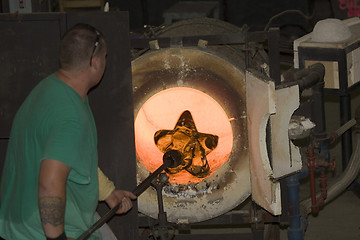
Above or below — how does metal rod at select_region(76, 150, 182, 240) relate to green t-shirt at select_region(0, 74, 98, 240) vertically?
below

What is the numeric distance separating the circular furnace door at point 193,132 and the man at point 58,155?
1.20 metres

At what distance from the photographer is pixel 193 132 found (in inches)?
192

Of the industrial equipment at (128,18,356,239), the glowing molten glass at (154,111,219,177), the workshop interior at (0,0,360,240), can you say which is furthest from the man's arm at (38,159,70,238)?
the glowing molten glass at (154,111,219,177)

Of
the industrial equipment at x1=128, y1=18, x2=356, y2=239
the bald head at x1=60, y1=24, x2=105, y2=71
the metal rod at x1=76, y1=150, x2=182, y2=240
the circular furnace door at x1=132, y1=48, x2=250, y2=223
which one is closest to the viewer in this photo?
the bald head at x1=60, y1=24, x2=105, y2=71

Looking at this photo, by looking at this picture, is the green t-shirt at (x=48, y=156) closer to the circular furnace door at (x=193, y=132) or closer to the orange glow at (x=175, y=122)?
the circular furnace door at (x=193, y=132)

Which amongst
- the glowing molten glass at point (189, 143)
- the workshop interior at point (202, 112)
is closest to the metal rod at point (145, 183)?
the workshop interior at point (202, 112)

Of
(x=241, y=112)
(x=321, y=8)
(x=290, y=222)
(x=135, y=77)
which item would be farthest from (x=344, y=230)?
(x=321, y=8)

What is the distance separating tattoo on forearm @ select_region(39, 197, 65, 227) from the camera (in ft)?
10.8

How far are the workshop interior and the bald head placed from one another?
99cm

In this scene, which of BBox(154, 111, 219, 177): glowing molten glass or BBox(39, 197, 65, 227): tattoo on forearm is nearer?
BBox(39, 197, 65, 227): tattoo on forearm

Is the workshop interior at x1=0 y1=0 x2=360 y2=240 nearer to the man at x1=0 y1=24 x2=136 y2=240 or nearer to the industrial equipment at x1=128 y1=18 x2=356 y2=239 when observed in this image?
the industrial equipment at x1=128 y1=18 x2=356 y2=239

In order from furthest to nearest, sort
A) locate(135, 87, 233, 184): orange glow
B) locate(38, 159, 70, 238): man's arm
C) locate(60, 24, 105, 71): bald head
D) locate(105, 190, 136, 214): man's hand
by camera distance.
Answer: locate(135, 87, 233, 184): orange glow
locate(105, 190, 136, 214): man's hand
locate(60, 24, 105, 71): bald head
locate(38, 159, 70, 238): man's arm

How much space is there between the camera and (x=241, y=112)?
4.78 meters

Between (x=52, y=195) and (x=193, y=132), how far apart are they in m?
1.74
